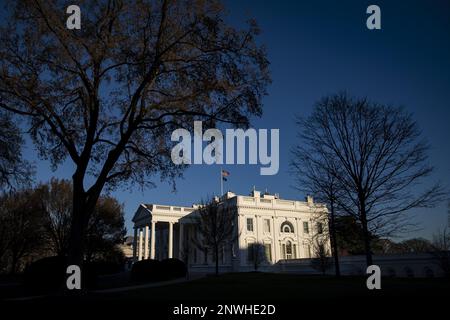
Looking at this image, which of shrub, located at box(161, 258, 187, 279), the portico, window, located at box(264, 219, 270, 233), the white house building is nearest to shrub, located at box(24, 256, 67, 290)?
shrub, located at box(161, 258, 187, 279)

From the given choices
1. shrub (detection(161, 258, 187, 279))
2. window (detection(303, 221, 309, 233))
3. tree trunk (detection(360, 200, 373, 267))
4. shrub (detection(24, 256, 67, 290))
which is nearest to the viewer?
tree trunk (detection(360, 200, 373, 267))

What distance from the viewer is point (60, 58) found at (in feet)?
45.5

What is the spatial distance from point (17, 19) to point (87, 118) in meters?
4.48

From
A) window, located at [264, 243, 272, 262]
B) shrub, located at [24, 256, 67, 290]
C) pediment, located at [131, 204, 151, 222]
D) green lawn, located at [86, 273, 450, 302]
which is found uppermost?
pediment, located at [131, 204, 151, 222]

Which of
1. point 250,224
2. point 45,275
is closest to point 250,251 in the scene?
point 250,224

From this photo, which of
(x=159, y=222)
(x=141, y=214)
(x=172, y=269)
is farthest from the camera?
(x=141, y=214)

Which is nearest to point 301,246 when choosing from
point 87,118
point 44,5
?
point 87,118

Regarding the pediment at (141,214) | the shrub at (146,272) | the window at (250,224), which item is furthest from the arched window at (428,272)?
the pediment at (141,214)

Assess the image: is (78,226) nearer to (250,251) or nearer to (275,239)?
(250,251)

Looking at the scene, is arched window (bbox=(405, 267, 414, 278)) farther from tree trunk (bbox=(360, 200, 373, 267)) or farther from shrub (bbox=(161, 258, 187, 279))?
shrub (bbox=(161, 258, 187, 279))

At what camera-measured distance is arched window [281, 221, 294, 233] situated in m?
54.9

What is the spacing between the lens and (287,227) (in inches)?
2185

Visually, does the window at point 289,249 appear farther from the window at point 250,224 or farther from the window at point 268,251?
the window at point 250,224

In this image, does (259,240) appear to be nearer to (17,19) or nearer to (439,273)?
(439,273)
